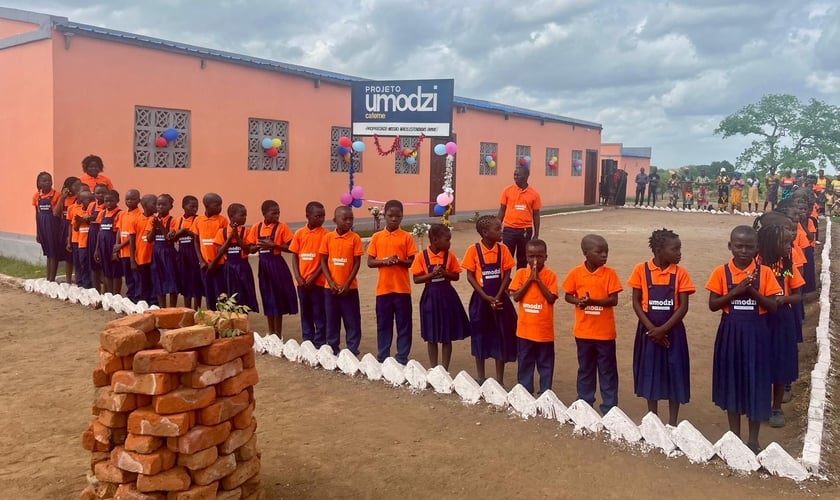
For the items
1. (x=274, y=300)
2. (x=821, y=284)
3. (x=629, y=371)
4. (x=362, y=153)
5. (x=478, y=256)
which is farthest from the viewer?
(x=362, y=153)

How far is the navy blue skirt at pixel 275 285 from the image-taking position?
661 cm

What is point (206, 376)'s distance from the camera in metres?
3.17

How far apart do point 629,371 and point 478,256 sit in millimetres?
1826

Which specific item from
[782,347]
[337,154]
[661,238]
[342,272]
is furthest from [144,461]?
[337,154]

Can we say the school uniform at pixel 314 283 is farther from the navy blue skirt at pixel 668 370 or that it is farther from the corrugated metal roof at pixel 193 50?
the corrugated metal roof at pixel 193 50

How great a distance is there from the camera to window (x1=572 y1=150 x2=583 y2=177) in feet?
86.9

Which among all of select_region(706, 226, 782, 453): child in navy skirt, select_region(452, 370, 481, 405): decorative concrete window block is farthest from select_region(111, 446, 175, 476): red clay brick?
select_region(706, 226, 782, 453): child in navy skirt

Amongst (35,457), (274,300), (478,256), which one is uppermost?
(478,256)

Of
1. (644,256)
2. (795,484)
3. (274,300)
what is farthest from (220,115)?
(795,484)

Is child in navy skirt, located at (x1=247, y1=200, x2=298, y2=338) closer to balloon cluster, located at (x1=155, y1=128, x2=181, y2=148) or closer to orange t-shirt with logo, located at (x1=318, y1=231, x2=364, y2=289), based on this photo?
orange t-shirt with logo, located at (x1=318, y1=231, x2=364, y2=289)

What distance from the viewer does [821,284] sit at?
9.86 metres

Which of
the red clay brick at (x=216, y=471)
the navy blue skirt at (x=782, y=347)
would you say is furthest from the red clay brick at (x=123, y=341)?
the navy blue skirt at (x=782, y=347)

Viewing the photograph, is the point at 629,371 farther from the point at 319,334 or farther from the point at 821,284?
the point at 821,284

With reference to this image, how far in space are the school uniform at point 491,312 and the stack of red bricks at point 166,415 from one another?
2.35 metres
